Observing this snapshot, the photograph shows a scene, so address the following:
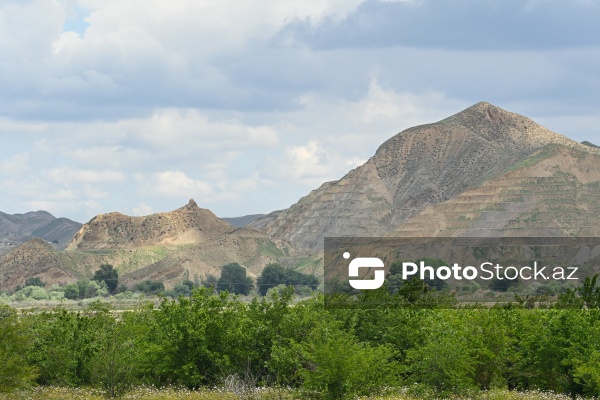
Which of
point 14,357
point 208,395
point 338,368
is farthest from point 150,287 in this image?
point 338,368

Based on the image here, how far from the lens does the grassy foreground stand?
113ft

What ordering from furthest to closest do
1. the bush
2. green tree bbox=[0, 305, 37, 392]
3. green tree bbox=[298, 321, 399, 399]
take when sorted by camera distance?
the bush, green tree bbox=[0, 305, 37, 392], green tree bbox=[298, 321, 399, 399]

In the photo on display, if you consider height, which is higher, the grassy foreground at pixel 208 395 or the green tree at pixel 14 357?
the green tree at pixel 14 357

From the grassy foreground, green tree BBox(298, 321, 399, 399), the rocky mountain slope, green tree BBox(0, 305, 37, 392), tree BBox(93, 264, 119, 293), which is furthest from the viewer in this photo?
tree BBox(93, 264, 119, 293)

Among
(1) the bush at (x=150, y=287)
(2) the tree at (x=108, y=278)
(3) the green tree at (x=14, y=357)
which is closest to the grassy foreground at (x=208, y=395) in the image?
(3) the green tree at (x=14, y=357)

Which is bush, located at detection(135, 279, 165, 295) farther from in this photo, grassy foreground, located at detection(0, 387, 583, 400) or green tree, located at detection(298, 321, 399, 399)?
green tree, located at detection(298, 321, 399, 399)

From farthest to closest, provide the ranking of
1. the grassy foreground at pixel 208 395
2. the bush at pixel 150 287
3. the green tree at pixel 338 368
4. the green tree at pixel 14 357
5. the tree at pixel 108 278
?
the tree at pixel 108 278 → the bush at pixel 150 287 → the green tree at pixel 14 357 → the grassy foreground at pixel 208 395 → the green tree at pixel 338 368

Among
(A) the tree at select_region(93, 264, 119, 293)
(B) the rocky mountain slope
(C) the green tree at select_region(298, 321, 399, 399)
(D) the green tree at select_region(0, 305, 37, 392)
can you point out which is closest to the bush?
(A) the tree at select_region(93, 264, 119, 293)

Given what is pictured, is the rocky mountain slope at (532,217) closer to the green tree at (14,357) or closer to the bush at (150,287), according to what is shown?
the bush at (150,287)

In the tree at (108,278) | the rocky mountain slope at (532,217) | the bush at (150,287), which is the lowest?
the bush at (150,287)

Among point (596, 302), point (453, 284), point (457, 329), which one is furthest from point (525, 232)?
point (457, 329)

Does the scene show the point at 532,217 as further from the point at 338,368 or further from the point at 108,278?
the point at 338,368

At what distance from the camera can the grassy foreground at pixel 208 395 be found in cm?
3447

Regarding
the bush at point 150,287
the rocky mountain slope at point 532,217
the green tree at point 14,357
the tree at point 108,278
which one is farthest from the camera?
the tree at point 108,278
